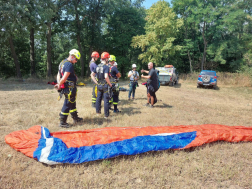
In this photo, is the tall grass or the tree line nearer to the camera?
the tall grass

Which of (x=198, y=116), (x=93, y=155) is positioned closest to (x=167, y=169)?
(x=93, y=155)

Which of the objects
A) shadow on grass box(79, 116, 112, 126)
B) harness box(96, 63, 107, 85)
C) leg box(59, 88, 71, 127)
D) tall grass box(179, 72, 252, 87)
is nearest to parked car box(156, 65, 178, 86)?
tall grass box(179, 72, 252, 87)

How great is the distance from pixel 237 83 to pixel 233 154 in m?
18.1

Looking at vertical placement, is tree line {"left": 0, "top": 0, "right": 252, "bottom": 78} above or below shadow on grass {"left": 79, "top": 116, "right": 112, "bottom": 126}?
above

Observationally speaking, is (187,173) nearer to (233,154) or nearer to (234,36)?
(233,154)

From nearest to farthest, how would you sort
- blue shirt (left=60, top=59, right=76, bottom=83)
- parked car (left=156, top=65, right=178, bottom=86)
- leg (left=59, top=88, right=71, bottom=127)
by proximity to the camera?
blue shirt (left=60, top=59, right=76, bottom=83), leg (left=59, top=88, right=71, bottom=127), parked car (left=156, top=65, right=178, bottom=86)

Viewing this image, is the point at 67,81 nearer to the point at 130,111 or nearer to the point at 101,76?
the point at 101,76

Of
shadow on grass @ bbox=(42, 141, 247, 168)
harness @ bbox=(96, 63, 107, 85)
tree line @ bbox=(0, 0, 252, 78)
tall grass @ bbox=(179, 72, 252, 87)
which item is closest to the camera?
shadow on grass @ bbox=(42, 141, 247, 168)

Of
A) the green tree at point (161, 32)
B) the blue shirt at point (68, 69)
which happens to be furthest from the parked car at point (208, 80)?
the blue shirt at point (68, 69)

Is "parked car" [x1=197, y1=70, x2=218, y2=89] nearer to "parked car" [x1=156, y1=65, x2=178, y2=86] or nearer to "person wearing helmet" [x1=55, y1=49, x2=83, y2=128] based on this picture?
"parked car" [x1=156, y1=65, x2=178, y2=86]

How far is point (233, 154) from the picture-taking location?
3.54m

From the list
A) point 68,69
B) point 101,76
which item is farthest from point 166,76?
point 68,69

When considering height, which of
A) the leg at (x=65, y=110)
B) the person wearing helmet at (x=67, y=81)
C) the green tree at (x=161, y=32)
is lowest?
the leg at (x=65, y=110)

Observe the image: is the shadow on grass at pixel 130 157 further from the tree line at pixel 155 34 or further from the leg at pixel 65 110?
→ the tree line at pixel 155 34
